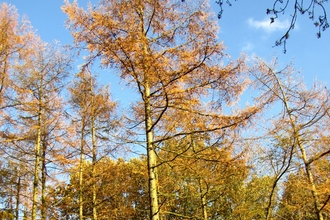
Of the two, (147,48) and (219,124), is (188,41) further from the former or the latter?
(219,124)

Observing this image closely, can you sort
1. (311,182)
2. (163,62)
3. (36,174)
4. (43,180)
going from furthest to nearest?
(43,180), (36,174), (311,182), (163,62)

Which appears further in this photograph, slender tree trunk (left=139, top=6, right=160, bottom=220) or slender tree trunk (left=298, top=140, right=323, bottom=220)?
slender tree trunk (left=298, top=140, right=323, bottom=220)

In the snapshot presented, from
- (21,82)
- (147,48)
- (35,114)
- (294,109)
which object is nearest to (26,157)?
(35,114)

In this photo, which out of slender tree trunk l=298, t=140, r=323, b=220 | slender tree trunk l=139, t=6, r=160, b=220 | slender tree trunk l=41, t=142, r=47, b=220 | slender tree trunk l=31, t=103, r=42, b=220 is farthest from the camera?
slender tree trunk l=41, t=142, r=47, b=220

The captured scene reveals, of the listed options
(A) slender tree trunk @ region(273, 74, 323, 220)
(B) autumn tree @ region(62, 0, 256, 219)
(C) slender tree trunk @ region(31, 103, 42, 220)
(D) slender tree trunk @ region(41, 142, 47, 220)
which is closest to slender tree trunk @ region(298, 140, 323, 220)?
(A) slender tree trunk @ region(273, 74, 323, 220)

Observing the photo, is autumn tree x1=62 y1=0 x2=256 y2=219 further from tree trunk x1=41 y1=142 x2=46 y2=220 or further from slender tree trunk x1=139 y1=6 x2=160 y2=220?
tree trunk x1=41 y1=142 x2=46 y2=220

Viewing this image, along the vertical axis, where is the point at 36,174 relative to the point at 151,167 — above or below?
above

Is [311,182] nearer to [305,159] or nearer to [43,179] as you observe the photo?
[305,159]

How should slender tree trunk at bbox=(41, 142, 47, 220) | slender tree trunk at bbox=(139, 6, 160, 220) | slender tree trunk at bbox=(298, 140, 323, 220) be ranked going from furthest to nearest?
slender tree trunk at bbox=(41, 142, 47, 220) → slender tree trunk at bbox=(298, 140, 323, 220) → slender tree trunk at bbox=(139, 6, 160, 220)

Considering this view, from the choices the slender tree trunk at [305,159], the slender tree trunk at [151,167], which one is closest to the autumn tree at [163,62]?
the slender tree trunk at [151,167]

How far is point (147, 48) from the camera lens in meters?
6.43

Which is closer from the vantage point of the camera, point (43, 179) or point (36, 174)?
point (36, 174)

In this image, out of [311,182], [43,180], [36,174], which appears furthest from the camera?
[43,180]

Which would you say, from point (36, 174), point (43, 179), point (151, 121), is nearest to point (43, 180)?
point (43, 179)
